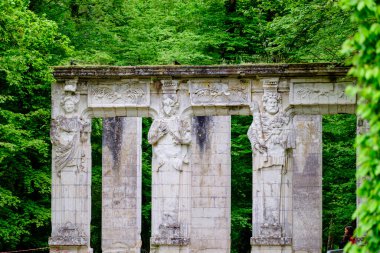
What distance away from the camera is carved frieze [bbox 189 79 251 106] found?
30.9 meters

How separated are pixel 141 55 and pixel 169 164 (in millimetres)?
11886

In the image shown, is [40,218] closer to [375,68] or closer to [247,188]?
[247,188]

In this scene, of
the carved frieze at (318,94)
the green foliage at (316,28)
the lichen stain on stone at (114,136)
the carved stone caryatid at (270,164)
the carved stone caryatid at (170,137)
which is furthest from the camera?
the lichen stain on stone at (114,136)

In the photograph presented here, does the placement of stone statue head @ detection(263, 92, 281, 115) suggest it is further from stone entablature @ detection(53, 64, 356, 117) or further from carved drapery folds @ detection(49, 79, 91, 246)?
carved drapery folds @ detection(49, 79, 91, 246)

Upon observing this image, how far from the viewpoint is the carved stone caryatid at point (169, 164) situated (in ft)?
101

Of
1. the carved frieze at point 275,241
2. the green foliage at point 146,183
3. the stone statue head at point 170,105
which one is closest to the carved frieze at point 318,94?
the stone statue head at point 170,105

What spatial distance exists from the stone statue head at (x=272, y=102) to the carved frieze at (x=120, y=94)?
3.30m

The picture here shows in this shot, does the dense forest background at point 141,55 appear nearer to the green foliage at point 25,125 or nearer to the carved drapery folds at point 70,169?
the green foliage at point 25,125

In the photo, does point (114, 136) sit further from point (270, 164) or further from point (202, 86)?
point (270, 164)

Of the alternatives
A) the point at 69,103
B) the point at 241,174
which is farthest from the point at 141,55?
the point at 69,103

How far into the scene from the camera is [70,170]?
31.2 metres

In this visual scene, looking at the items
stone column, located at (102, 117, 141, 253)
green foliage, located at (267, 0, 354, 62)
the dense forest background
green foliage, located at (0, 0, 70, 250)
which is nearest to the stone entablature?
green foliage, located at (267, 0, 354, 62)

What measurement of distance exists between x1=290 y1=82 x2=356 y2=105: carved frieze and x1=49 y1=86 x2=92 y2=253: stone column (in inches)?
236

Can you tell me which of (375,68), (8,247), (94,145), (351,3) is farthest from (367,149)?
(94,145)
